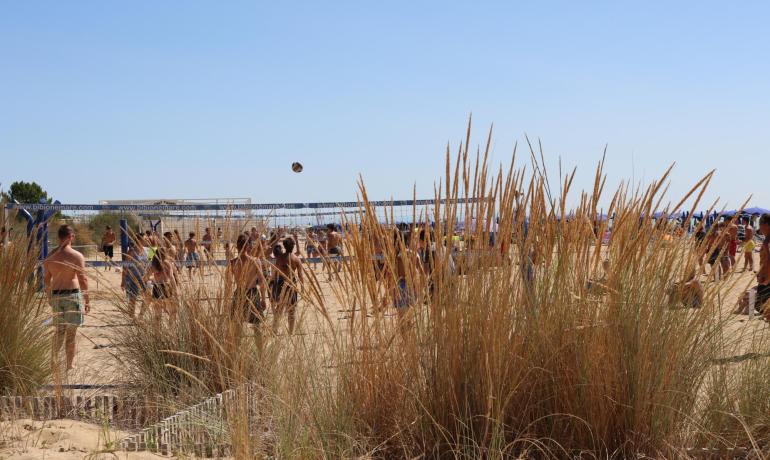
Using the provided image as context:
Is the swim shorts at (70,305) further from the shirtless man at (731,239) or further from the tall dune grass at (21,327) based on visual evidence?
the shirtless man at (731,239)

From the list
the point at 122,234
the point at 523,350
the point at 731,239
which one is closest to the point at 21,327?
the point at 523,350

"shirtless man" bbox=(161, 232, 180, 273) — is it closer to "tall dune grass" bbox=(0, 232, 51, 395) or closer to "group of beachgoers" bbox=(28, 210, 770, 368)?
"group of beachgoers" bbox=(28, 210, 770, 368)

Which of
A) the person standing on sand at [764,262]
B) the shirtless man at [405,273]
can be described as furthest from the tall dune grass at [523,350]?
the person standing on sand at [764,262]

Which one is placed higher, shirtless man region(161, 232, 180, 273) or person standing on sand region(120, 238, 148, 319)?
shirtless man region(161, 232, 180, 273)

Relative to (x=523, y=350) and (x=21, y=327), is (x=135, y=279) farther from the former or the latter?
(x=523, y=350)

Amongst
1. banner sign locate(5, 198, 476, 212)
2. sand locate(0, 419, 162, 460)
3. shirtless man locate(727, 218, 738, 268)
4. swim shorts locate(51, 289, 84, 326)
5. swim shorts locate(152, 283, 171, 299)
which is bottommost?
sand locate(0, 419, 162, 460)

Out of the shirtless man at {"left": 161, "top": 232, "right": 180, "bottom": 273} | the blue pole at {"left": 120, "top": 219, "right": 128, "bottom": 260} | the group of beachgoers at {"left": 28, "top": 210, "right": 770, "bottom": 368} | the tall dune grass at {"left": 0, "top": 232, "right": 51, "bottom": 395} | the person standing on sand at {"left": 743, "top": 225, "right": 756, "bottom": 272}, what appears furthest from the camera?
the person standing on sand at {"left": 743, "top": 225, "right": 756, "bottom": 272}

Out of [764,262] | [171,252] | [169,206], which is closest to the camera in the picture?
[171,252]

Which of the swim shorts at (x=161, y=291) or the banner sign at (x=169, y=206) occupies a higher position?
the banner sign at (x=169, y=206)

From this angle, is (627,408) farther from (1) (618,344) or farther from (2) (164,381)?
(2) (164,381)

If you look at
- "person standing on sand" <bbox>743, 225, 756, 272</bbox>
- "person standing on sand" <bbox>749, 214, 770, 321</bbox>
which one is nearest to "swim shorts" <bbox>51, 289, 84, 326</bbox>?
"person standing on sand" <bbox>743, 225, 756, 272</bbox>

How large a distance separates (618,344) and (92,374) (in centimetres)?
368

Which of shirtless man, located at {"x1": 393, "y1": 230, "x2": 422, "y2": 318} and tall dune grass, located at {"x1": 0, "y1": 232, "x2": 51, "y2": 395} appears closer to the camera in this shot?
shirtless man, located at {"x1": 393, "y1": 230, "x2": 422, "y2": 318}

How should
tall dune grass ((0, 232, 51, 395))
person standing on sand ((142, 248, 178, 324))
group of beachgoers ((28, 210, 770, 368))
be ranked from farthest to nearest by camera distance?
person standing on sand ((142, 248, 178, 324)), tall dune grass ((0, 232, 51, 395)), group of beachgoers ((28, 210, 770, 368))
